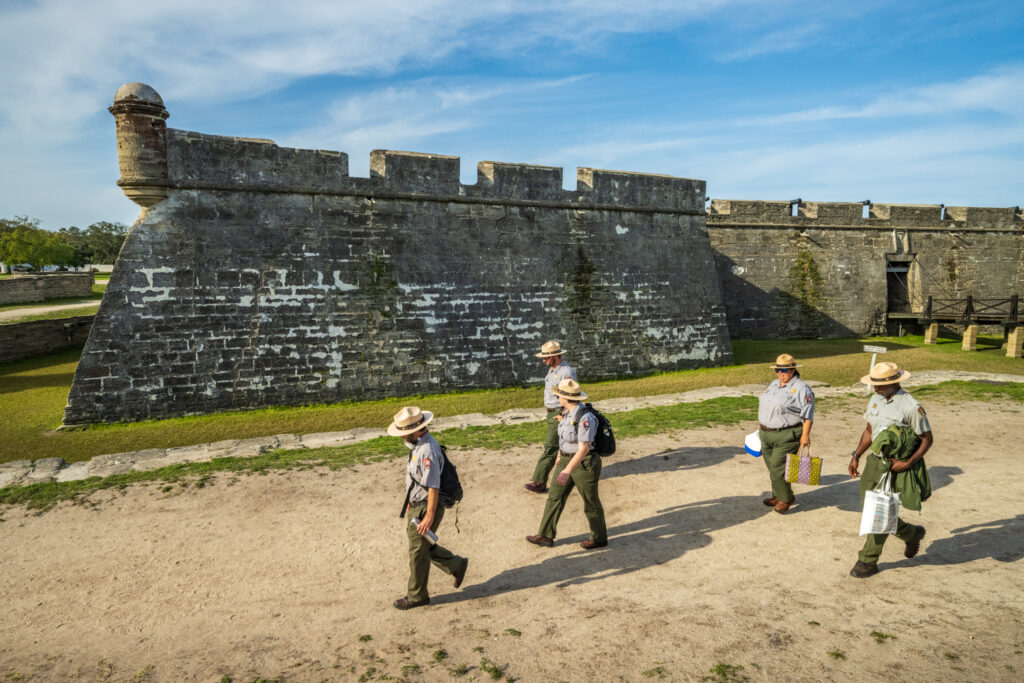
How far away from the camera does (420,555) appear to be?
4355 millimetres

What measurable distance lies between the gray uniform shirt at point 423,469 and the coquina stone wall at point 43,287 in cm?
2401

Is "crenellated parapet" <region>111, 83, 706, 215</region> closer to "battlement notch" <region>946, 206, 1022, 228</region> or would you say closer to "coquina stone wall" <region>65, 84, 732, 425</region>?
"coquina stone wall" <region>65, 84, 732, 425</region>

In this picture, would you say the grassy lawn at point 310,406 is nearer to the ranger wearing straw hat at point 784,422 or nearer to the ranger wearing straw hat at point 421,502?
the ranger wearing straw hat at point 421,502

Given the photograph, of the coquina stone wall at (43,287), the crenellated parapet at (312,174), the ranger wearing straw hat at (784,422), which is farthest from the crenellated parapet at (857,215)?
the coquina stone wall at (43,287)

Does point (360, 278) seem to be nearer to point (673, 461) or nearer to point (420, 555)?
point (673, 461)

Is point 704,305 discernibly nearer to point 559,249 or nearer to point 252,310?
point 559,249

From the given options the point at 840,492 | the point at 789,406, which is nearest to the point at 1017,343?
the point at 840,492

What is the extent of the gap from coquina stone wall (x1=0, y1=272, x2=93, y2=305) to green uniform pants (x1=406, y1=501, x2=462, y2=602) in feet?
79.1

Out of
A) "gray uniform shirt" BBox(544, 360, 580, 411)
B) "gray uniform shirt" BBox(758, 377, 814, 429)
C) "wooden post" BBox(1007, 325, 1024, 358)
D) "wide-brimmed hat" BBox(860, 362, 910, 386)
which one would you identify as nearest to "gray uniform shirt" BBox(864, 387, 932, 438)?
"wide-brimmed hat" BBox(860, 362, 910, 386)

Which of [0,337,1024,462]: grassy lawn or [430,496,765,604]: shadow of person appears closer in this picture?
[430,496,765,604]: shadow of person

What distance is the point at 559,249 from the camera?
13727mm

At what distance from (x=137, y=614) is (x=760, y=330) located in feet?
66.6

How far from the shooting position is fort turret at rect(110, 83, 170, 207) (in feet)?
31.5

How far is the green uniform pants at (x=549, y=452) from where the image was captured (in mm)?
6473
